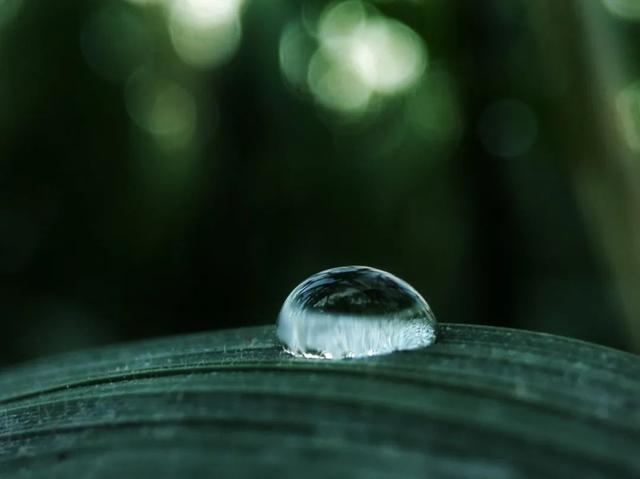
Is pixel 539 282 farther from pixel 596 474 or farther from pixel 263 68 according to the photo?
pixel 596 474

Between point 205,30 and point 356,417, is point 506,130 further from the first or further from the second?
point 356,417

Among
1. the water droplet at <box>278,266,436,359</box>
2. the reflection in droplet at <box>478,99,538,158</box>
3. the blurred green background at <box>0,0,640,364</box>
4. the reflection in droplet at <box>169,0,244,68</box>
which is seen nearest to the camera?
the water droplet at <box>278,266,436,359</box>

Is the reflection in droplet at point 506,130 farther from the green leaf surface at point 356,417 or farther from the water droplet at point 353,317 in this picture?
the green leaf surface at point 356,417

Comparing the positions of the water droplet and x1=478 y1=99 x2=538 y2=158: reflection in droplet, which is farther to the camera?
x1=478 y1=99 x2=538 y2=158: reflection in droplet

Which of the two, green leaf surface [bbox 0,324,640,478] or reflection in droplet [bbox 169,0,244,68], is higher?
reflection in droplet [bbox 169,0,244,68]

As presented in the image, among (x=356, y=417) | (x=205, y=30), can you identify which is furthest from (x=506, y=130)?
(x=356, y=417)

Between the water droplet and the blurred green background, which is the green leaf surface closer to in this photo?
the water droplet

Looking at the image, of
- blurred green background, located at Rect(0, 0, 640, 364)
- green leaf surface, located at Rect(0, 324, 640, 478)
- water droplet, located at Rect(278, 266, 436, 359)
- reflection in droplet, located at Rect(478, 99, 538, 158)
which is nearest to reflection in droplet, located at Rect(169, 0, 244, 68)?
blurred green background, located at Rect(0, 0, 640, 364)
